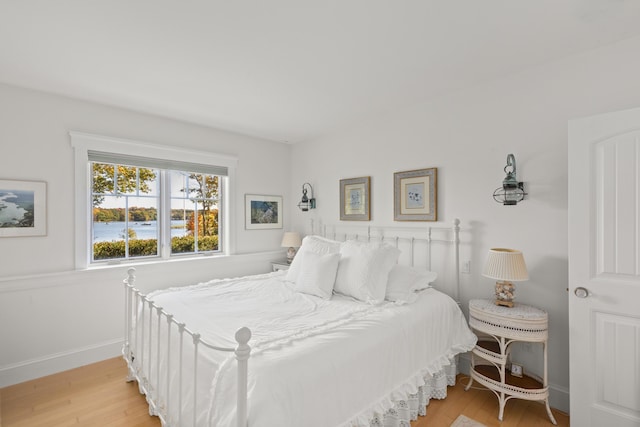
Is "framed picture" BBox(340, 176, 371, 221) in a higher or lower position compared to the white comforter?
higher

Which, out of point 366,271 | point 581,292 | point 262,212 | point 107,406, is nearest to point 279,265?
point 262,212

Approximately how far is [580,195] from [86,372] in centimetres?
422

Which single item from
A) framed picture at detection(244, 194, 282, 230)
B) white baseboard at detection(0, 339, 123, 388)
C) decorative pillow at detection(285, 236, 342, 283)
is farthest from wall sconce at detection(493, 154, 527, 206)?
white baseboard at detection(0, 339, 123, 388)

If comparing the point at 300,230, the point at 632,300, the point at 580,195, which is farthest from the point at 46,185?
the point at 632,300

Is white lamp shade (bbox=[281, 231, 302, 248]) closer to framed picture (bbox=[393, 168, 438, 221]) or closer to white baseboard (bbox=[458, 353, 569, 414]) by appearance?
framed picture (bbox=[393, 168, 438, 221])

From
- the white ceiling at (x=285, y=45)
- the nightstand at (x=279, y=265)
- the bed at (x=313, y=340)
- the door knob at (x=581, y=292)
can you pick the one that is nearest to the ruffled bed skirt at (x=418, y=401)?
the bed at (x=313, y=340)

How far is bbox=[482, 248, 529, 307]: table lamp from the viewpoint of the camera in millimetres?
2141

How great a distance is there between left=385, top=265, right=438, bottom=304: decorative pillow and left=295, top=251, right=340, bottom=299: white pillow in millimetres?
491

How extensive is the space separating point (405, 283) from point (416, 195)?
0.97 meters

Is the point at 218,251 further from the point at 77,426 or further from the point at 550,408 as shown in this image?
the point at 550,408

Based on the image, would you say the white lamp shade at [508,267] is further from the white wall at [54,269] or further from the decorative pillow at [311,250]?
the white wall at [54,269]

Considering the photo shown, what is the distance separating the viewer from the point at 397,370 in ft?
6.37

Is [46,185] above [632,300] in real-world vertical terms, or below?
above

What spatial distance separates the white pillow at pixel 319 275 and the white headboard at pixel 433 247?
83 centimetres
